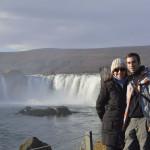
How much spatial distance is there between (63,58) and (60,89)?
76.6 m

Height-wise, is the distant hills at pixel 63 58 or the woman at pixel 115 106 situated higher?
the distant hills at pixel 63 58

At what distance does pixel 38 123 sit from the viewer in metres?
36.5

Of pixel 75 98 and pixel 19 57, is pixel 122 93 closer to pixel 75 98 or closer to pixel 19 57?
pixel 75 98

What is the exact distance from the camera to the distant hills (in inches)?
5030

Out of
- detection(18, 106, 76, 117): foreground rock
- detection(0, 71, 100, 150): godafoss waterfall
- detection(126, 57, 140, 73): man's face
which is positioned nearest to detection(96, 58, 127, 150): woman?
detection(126, 57, 140, 73): man's face

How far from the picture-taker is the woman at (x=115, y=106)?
6.22 meters

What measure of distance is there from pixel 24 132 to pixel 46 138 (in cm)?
360

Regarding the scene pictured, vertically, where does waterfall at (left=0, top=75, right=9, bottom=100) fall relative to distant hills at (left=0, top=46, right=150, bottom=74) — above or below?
below

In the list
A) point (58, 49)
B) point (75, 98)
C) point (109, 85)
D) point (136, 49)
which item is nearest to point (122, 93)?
point (109, 85)

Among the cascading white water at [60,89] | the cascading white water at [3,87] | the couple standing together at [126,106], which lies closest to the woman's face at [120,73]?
the couple standing together at [126,106]

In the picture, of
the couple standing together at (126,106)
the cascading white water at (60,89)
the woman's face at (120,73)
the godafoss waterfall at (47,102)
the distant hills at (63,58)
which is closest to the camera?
the couple standing together at (126,106)

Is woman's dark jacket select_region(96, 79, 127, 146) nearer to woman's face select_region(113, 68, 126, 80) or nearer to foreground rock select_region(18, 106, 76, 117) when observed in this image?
woman's face select_region(113, 68, 126, 80)

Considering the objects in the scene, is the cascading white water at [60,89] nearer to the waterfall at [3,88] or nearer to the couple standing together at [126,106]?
the waterfall at [3,88]

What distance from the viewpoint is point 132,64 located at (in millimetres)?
6094
